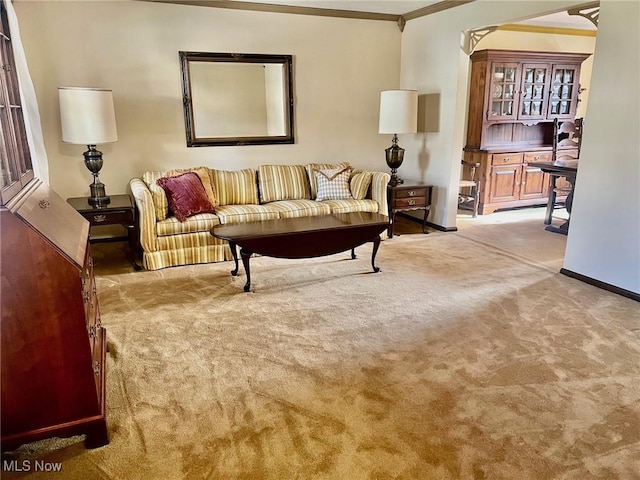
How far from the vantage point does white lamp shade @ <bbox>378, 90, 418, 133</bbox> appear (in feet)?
16.3

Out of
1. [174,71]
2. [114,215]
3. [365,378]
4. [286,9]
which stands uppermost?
[286,9]

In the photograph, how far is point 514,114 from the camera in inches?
245

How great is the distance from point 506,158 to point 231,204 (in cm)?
381

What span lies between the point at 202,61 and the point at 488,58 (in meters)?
3.56

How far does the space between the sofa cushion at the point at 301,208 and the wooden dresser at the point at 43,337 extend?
2.63 metres

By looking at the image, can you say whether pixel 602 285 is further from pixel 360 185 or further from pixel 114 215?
pixel 114 215

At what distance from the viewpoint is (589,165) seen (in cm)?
360

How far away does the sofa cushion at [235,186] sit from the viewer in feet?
15.4

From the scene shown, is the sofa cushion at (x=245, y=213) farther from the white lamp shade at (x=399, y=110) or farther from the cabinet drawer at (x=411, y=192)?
the white lamp shade at (x=399, y=110)

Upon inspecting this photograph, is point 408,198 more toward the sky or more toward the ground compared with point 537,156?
more toward the ground


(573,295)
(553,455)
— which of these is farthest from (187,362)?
(573,295)

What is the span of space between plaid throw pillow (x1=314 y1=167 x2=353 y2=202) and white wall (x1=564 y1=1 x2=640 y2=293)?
218cm

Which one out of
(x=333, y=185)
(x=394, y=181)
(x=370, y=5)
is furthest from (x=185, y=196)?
(x=370, y=5)

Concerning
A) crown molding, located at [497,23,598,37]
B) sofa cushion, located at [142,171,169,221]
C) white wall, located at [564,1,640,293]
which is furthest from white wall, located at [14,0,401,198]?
white wall, located at [564,1,640,293]
